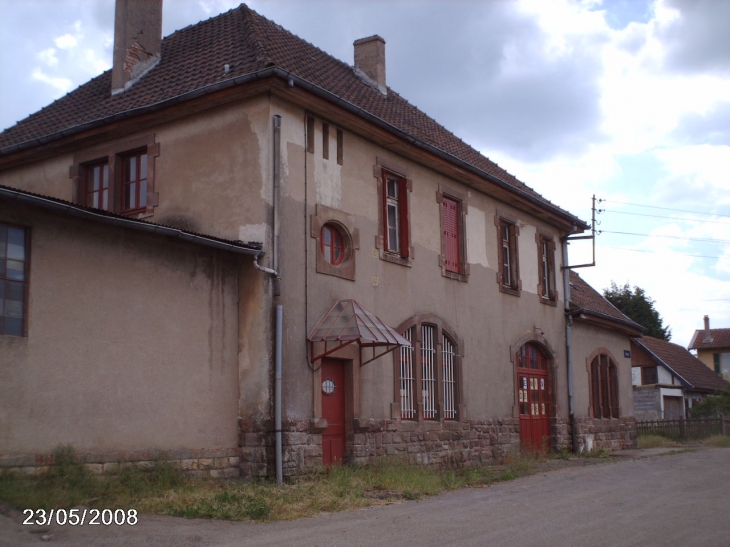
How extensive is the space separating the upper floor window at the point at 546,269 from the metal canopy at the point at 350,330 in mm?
8979

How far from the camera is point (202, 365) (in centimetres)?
1266

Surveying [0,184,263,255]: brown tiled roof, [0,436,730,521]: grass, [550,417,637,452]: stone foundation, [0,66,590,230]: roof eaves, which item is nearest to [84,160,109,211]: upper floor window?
[0,66,590,230]: roof eaves

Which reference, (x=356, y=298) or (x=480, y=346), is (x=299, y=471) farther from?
(x=480, y=346)

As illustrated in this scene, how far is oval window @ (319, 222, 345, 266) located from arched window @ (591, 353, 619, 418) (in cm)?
1204

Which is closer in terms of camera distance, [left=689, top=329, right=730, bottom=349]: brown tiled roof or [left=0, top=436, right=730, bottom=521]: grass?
[left=0, top=436, right=730, bottom=521]: grass

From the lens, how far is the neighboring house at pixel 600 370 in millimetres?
23516

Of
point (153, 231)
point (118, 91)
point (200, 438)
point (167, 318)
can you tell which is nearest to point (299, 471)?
point (200, 438)

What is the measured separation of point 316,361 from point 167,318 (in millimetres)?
2844

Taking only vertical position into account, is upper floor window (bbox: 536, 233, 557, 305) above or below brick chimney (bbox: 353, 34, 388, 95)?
below

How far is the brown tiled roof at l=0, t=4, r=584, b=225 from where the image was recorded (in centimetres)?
1477

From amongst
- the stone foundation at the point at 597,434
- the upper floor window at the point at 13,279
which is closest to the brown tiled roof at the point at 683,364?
the stone foundation at the point at 597,434

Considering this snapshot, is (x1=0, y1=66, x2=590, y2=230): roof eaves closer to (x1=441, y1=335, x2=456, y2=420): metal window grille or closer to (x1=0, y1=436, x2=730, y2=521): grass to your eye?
(x1=441, y1=335, x2=456, y2=420): metal window grille

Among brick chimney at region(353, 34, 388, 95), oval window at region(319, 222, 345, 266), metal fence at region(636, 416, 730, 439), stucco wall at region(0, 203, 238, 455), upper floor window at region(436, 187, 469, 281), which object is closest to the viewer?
stucco wall at region(0, 203, 238, 455)

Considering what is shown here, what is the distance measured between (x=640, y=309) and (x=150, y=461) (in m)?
49.4
